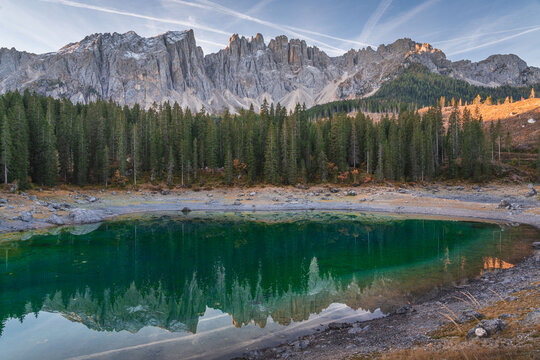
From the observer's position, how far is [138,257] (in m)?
24.3

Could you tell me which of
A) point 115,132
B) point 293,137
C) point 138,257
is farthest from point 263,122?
point 138,257

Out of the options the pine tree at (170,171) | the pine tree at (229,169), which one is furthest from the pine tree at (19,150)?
the pine tree at (229,169)

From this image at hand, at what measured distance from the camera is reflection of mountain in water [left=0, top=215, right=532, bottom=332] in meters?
14.6

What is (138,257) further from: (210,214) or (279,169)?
Result: (279,169)

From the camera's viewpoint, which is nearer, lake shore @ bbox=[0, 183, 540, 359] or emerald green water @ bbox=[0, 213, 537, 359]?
lake shore @ bbox=[0, 183, 540, 359]

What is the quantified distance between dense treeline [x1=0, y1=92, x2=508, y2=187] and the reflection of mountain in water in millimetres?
33949

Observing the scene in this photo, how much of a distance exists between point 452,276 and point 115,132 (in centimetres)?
7428

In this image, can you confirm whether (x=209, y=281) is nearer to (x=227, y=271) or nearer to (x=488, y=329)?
(x=227, y=271)

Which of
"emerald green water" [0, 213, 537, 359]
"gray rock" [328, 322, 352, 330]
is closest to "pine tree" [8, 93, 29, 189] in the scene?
"emerald green water" [0, 213, 537, 359]

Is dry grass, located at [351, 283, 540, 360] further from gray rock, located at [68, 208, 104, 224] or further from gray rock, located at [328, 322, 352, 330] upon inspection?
gray rock, located at [68, 208, 104, 224]

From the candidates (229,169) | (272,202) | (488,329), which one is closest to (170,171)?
(229,169)

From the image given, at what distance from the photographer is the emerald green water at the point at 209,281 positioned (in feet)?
38.8

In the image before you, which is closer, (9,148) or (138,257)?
(138,257)

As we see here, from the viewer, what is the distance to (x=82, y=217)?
38.9m
